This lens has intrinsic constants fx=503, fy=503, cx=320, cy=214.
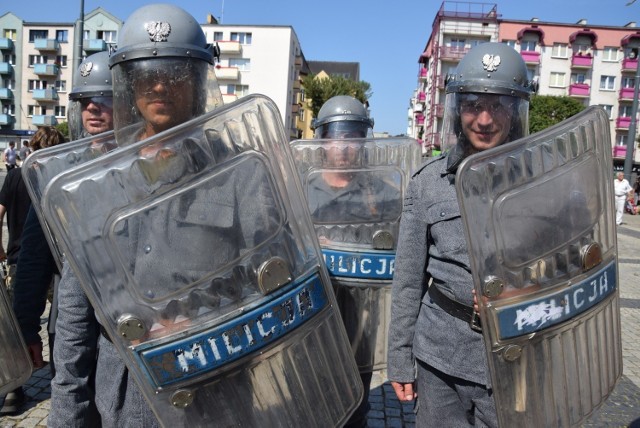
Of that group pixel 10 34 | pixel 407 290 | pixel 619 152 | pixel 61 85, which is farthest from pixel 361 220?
pixel 10 34

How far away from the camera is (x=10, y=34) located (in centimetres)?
5191

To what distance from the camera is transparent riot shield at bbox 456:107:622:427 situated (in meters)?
1.52

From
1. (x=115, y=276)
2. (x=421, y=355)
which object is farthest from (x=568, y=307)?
(x=115, y=276)

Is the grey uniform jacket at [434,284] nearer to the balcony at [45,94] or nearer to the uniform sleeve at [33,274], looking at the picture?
the uniform sleeve at [33,274]

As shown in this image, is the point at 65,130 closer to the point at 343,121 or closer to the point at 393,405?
the point at 343,121

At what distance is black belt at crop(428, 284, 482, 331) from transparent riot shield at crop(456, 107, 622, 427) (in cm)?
26

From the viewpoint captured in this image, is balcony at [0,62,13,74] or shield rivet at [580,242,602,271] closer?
shield rivet at [580,242,602,271]

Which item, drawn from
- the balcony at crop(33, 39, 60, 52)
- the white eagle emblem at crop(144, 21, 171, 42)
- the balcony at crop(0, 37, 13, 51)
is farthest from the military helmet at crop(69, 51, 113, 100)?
the balcony at crop(0, 37, 13, 51)

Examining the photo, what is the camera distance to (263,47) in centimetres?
5091

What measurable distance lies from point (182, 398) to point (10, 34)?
6260 cm

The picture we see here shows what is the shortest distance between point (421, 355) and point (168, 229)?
3.93ft

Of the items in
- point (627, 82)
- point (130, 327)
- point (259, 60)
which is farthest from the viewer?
point (259, 60)

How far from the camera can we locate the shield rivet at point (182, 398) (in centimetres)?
130

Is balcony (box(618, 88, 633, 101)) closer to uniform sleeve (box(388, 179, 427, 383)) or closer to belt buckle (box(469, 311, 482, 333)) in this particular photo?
uniform sleeve (box(388, 179, 427, 383))
